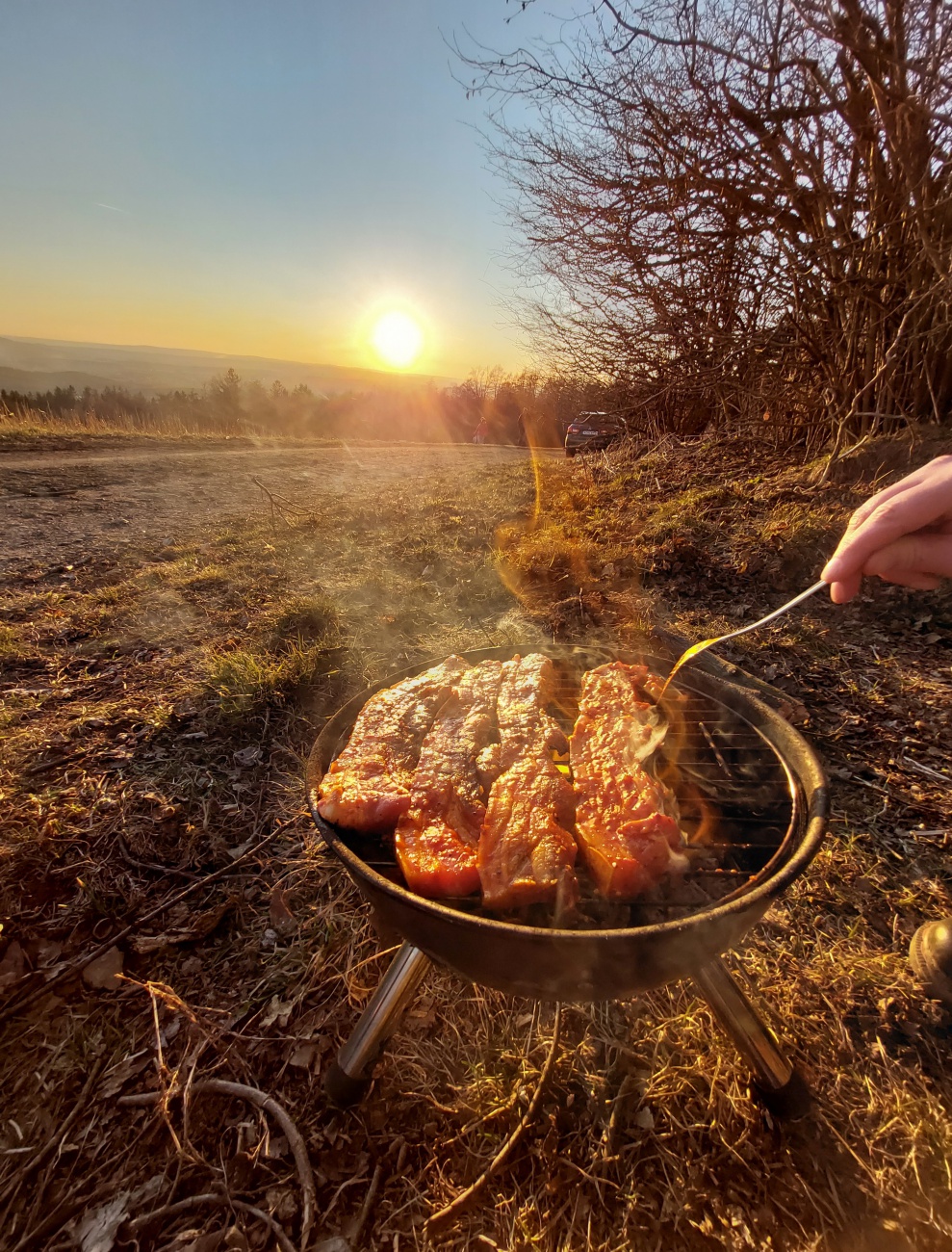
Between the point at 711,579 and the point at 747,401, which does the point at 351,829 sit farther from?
the point at 747,401

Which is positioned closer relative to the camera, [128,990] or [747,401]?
[128,990]

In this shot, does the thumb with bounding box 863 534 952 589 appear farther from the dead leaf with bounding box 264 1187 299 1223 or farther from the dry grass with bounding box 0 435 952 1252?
the dead leaf with bounding box 264 1187 299 1223

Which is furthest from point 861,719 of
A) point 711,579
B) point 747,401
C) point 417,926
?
point 747,401

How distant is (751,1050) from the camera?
1819 mm

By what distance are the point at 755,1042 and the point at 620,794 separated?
3.14ft

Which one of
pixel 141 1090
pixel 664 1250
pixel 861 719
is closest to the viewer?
pixel 664 1250

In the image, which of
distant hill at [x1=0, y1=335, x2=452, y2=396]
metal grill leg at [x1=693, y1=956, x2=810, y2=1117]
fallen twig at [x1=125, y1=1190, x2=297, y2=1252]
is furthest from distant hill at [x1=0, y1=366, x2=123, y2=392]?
metal grill leg at [x1=693, y1=956, x2=810, y2=1117]

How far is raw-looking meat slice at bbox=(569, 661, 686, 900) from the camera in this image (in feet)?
5.22

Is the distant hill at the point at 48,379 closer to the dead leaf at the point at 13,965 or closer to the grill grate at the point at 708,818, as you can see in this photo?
the dead leaf at the point at 13,965

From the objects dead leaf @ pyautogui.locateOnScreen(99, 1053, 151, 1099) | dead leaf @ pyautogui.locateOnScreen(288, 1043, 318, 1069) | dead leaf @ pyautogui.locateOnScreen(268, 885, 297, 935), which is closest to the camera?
Result: dead leaf @ pyautogui.locateOnScreen(99, 1053, 151, 1099)

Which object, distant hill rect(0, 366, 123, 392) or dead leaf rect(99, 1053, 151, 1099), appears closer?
dead leaf rect(99, 1053, 151, 1099)

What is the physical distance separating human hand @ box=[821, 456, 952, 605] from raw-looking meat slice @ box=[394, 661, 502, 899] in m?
1.34

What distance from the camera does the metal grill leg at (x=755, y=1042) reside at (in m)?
1.82

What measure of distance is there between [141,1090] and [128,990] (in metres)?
0.41
